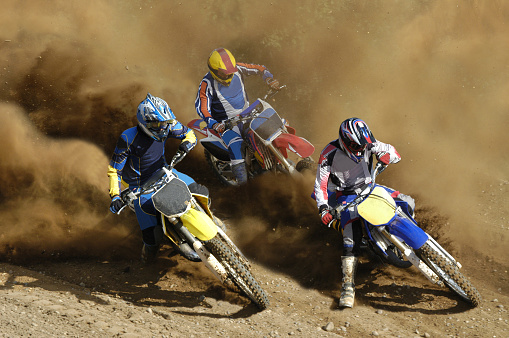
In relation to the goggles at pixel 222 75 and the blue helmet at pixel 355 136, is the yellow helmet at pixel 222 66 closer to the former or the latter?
the goggles at pixel 222 75

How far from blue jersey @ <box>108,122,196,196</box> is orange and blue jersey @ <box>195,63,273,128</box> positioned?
1.87 m

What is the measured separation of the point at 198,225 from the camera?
7.68 metres

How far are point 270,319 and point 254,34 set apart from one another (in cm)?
862

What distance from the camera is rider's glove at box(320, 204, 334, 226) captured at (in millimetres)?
7590


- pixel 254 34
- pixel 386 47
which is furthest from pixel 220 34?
pixel 386 47

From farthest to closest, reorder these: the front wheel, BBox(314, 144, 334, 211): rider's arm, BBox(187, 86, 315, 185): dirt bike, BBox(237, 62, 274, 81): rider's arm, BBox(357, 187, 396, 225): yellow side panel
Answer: BBox(237, 62, 274, 81): rider's arm → BBox(187, 86, 315, 185): dirt bike → BBox(314, 144, 334, 211): rider's arm → BBox(357, 187, 396, 225): yellow side panel → the front wheel

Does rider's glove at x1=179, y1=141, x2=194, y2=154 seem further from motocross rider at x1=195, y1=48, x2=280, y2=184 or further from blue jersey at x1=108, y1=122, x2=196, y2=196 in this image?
motocross rider at x1=195, y1=48, x2=280, y2=184

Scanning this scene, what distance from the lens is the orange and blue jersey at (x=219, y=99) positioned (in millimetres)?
10312

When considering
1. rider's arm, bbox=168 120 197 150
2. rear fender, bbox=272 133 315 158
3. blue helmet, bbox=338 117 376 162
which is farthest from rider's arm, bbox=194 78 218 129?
blue helmet, bbox=338 117 376 162

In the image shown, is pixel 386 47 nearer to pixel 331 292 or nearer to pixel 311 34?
pixel 311 34

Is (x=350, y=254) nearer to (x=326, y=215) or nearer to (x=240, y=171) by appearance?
(x=326, y=215)

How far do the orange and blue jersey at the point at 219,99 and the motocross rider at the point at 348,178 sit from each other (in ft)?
9.27

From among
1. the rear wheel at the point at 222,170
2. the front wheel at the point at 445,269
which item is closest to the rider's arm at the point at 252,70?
the rear wheel at the point at 222,170

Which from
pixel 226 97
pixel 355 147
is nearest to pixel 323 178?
pixel 355 147
